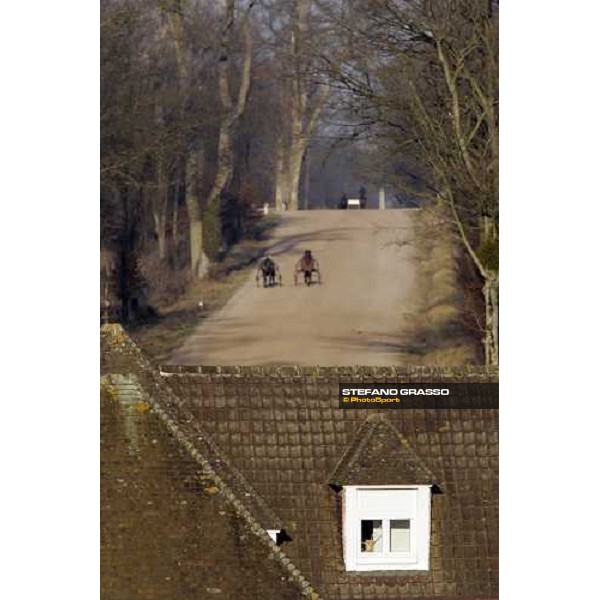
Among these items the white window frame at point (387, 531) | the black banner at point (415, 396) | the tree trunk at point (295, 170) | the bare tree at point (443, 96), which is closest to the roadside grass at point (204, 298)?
the tree trunk at point (295, 170)

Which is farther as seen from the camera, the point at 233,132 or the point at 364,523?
the point at 233,132

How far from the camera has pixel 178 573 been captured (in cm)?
888

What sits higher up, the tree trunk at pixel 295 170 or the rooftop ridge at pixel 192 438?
the tree trunk at pixel 295 170

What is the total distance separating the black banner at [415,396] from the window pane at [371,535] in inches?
25.0

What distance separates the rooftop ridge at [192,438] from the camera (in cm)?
879

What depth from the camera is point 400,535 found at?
952 centimetres

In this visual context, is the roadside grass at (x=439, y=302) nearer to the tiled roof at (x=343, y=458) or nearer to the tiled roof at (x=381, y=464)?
the tiled roof at (x=343, y=458)

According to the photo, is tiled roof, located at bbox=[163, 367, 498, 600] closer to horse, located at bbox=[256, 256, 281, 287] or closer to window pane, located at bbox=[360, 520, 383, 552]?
window pane, located at bbox=[360, 520, 383, 552]

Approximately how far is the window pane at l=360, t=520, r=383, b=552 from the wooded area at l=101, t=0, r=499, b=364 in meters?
1.82
